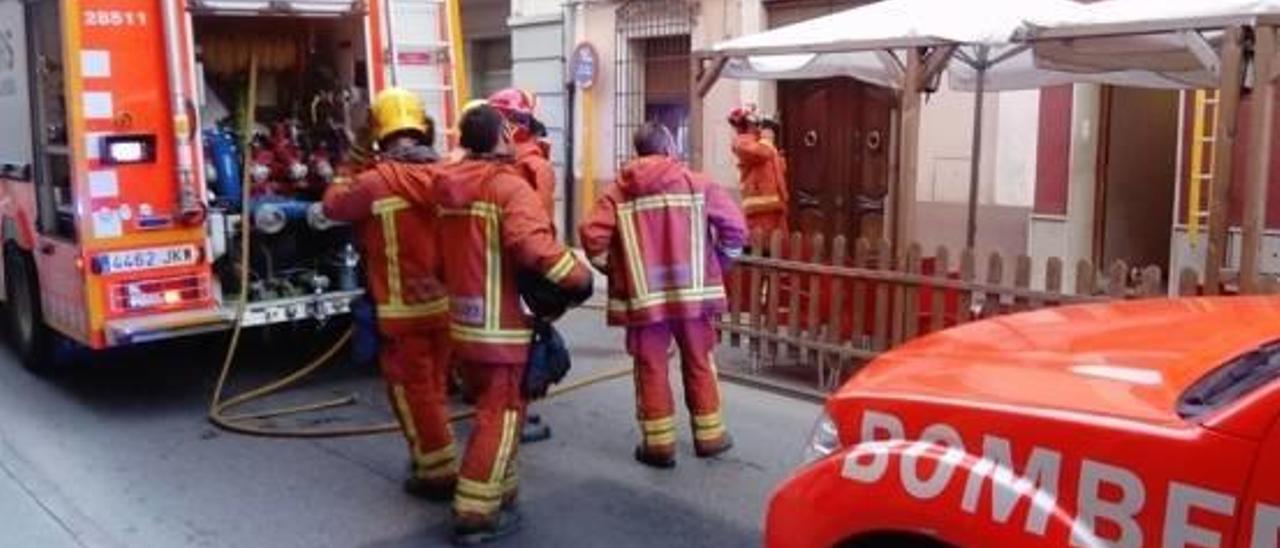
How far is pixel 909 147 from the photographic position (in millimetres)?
7148

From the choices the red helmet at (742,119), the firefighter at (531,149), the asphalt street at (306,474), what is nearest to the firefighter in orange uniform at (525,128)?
the firefighter at (531,149)

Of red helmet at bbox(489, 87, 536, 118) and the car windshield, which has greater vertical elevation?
red helmet at bbox(489, 87, 536, 118)

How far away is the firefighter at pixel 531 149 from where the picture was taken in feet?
18.4

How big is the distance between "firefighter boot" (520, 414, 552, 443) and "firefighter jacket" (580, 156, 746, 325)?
3.05 ft

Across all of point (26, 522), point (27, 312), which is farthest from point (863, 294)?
point (27, 312)

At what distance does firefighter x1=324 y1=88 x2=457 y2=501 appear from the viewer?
A: 5145mm

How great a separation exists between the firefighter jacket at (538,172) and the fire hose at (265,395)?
54.2 inches

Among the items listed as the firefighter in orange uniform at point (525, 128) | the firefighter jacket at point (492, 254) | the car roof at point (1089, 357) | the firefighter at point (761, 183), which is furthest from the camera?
the firefighter at point (761, 183)

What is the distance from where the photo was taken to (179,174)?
21.7 feet

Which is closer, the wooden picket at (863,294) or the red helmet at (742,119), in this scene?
the wooden picket at (863,294)

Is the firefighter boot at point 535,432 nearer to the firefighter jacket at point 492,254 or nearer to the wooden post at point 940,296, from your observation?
the firefighter jacket at point 492,254

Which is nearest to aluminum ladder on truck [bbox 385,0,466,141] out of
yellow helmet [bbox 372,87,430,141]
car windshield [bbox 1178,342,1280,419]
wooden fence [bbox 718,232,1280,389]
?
yellow helmet [bbox 372,87,430,141]

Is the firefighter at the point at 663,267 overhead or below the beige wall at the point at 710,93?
below

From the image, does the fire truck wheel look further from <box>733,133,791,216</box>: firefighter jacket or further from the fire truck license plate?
<box>733,133,791,216</box>: firefighter jacket
